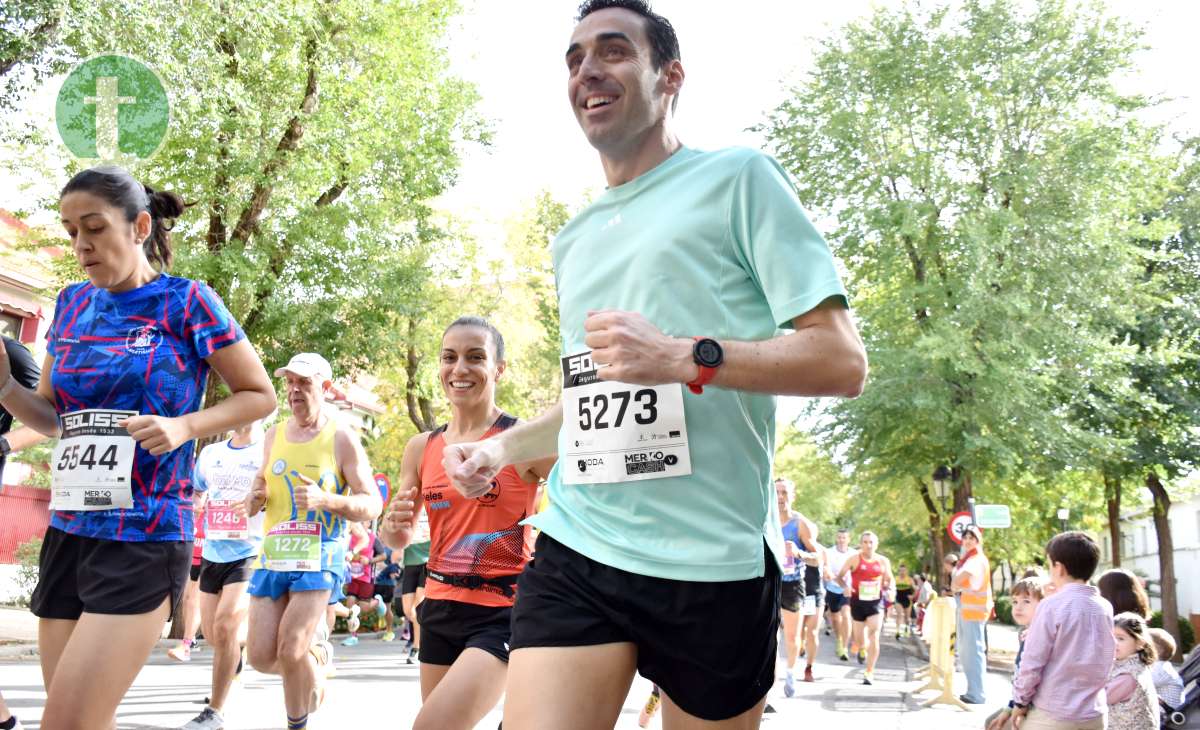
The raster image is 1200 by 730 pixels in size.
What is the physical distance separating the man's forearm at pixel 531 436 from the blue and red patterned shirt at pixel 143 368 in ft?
3.78

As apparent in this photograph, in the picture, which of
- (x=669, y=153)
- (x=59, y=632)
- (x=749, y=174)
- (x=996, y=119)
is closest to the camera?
(x=749, y=174)

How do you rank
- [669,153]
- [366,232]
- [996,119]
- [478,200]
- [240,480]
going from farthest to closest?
[478,200]
[996,119]
[366,232]
[240,480]
[669,153]

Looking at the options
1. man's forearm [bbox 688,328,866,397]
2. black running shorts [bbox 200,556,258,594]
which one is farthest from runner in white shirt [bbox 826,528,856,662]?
man's forearm [bbox 688,328,866,397]

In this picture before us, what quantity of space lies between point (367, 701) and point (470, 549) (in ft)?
19.9

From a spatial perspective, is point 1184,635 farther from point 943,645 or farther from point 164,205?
point 164,205

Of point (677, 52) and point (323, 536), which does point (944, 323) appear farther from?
point (677, 52)

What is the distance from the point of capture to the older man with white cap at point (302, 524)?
20.2 ft

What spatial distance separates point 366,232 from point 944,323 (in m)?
11.9

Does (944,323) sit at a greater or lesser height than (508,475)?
greater

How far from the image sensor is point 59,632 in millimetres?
3506

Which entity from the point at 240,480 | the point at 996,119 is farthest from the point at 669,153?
the point at 996,119

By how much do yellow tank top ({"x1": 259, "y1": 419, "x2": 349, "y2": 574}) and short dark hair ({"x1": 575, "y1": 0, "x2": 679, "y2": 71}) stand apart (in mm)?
4236

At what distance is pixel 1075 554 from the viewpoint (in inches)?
252

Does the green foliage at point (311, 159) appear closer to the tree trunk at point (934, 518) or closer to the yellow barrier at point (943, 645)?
the yellow barrier at point (943, 645)
